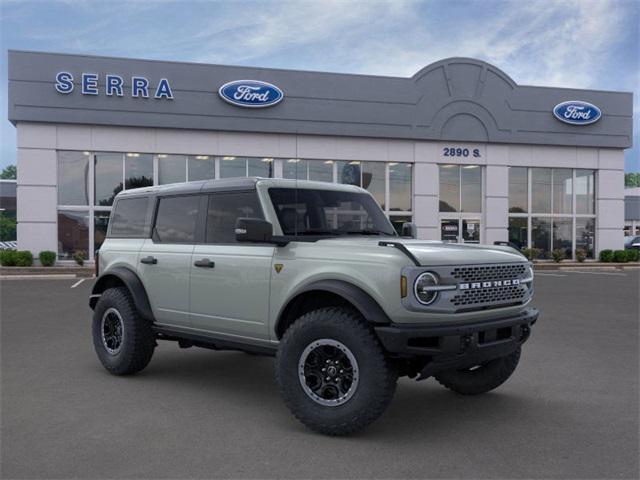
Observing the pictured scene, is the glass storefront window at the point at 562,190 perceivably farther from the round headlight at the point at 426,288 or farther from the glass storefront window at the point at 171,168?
the round headlight at the point at 426,288

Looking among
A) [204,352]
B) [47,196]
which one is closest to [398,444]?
[204,352]

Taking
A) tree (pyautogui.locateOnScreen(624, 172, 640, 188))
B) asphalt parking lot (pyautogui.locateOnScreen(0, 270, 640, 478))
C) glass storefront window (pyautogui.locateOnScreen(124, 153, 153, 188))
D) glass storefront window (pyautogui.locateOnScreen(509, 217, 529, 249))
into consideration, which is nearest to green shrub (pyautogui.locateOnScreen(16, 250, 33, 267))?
glass storefront window (pyautogui.locateOnScreen(124, 153, 153, 188))

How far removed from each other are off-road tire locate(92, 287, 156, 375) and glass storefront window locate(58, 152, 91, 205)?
18937mm

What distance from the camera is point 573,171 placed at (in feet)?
96.9

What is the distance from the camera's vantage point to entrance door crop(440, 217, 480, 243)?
89.9 ft

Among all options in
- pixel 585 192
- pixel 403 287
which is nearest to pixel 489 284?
pixel 403 287

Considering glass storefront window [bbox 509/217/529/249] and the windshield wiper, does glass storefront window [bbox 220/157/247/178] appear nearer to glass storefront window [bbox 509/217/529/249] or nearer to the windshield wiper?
glass storefront window [bbox 509/217/529/249]

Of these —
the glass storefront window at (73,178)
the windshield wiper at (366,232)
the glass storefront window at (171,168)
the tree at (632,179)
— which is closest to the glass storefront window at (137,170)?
the glass storefront window at (171,168)

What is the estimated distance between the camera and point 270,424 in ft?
15.8

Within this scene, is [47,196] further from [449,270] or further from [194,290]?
[449,270]

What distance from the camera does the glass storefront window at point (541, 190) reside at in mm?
28781

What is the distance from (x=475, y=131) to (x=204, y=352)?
22.6 meters

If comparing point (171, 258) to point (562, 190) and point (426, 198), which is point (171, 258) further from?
point (562, 190)

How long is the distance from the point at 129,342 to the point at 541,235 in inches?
1033
